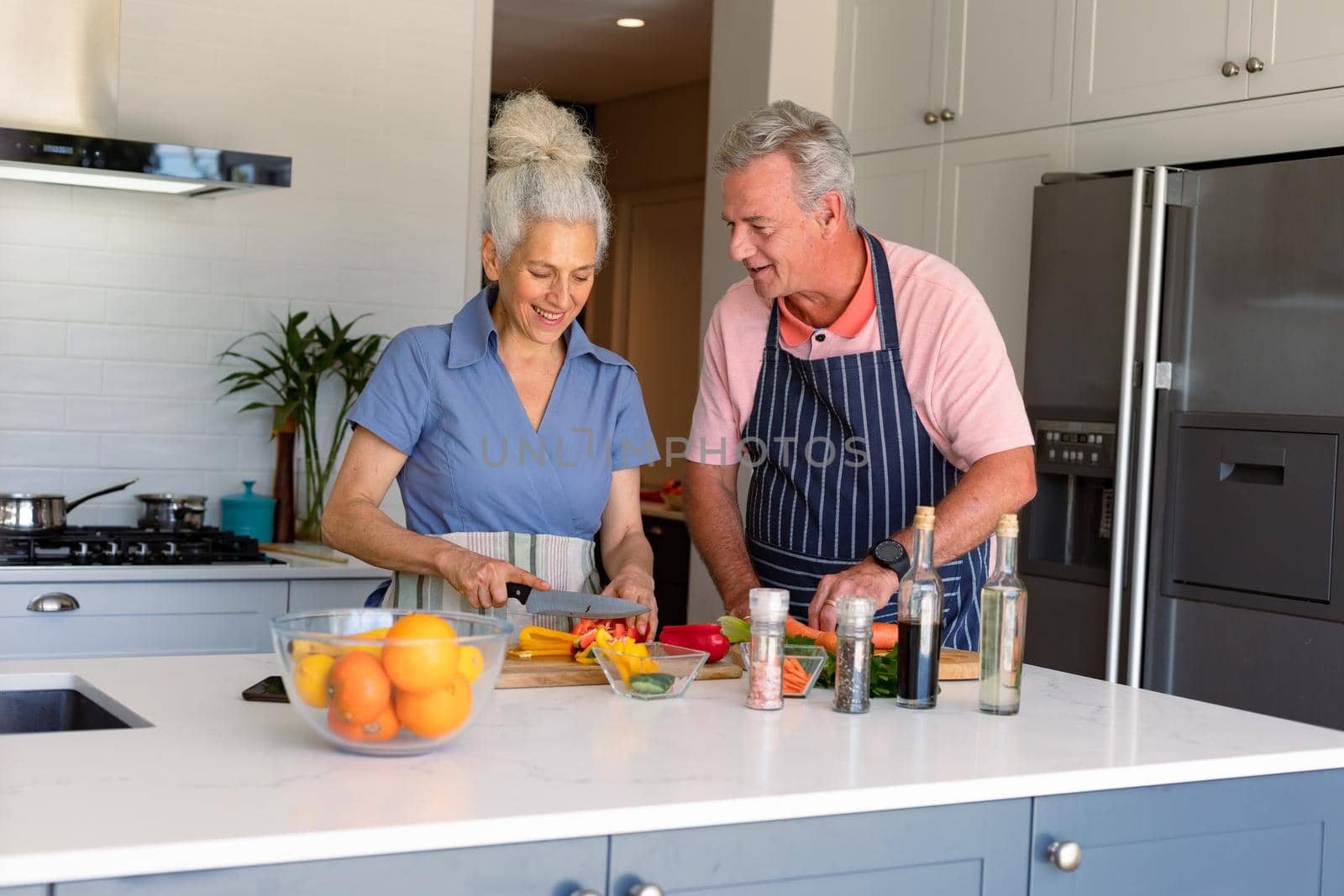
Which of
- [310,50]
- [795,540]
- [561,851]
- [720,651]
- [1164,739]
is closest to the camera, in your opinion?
[561,851]

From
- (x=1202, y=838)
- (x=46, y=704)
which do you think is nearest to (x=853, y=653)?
(x=1202, y=838)

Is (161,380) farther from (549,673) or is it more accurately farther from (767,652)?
(767,652)

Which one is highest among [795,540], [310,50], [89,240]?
[310,50]

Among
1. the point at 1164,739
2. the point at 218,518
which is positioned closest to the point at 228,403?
the point at 218,518

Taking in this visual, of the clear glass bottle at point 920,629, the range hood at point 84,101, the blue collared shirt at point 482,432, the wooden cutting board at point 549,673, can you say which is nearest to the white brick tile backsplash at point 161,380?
the range hood at point 84,101

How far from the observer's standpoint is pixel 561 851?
1.27 m

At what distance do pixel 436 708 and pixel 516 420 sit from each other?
3.10 feet

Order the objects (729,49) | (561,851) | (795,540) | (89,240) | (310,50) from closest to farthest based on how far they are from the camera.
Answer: (561,851) → (795,540) → (89,240) → (310,50) → (729,49)

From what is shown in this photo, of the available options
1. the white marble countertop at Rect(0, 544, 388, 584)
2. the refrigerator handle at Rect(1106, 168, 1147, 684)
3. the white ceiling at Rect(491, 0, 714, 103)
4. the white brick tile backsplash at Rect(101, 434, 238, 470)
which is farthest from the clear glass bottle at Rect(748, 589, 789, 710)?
the white ceiling at Rect(491, 0, 714, 103)

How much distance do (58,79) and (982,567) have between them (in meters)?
2.50

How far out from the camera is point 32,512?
136 inches

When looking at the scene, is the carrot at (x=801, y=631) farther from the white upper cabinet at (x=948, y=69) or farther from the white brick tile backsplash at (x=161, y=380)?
the white brick tile backsplash at (x=161, y=380)

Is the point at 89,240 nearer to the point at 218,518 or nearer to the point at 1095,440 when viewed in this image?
the point at 218,518

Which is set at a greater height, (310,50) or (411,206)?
(310,50)
